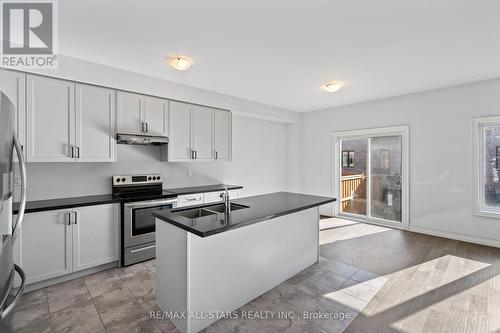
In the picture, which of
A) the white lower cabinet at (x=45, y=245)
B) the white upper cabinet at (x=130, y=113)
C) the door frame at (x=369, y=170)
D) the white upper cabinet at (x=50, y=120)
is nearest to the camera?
the white lower cabinet at (x=45, y=245)

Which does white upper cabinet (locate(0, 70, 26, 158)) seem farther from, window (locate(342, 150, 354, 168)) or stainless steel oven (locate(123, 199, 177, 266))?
window (locate(342, 150, 354, 168))

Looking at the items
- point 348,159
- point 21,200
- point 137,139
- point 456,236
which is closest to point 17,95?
point 137,139

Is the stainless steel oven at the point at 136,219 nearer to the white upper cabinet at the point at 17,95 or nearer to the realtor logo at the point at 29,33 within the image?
the white upper cabinet at the point at 17,95

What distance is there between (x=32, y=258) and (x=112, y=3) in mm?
2554

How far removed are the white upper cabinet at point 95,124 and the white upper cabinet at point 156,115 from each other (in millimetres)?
439

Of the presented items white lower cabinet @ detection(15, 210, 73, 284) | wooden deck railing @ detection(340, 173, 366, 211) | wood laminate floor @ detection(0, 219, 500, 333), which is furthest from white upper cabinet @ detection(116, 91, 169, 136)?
wooden deck railing @ detection(340, 173, 366, 211)

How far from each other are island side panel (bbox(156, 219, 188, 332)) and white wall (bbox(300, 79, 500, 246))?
4.40 metres

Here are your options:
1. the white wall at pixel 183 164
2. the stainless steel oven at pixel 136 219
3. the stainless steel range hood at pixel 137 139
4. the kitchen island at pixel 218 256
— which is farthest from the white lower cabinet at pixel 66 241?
the kitchen island at pixel 218 256

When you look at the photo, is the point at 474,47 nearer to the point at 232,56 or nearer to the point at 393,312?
the point at 232,56

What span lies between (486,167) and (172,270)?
4.87m

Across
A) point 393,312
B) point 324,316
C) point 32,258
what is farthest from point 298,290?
point 32,258

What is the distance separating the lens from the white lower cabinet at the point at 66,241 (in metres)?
2.44

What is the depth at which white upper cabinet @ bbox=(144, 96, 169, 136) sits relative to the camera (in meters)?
3.46

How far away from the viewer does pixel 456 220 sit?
401 centimetres
